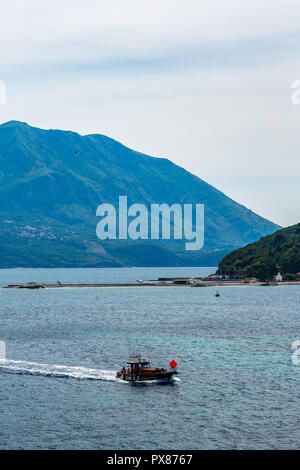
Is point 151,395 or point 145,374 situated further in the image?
point 145,374

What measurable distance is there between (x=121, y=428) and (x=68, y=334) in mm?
87229

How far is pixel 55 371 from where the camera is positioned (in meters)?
112

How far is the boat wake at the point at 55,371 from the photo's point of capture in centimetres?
10831

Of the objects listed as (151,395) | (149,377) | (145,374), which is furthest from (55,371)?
(151,395)

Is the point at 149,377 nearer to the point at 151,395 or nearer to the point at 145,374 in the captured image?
the point at 145,374

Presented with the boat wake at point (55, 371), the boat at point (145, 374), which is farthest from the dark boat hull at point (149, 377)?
the boat wake at point (55, 371)

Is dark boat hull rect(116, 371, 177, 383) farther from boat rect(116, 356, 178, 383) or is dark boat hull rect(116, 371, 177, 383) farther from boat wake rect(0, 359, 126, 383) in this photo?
boat wake rect(0, 359, 126, 383)

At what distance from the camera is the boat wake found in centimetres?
10831

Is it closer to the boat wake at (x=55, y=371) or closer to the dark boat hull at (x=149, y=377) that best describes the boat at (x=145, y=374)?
the dark boat hull at (x=149, y=377)

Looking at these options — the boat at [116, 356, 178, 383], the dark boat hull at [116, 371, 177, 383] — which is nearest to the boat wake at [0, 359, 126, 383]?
the dark boat hull at [116, 371, 177, 383]

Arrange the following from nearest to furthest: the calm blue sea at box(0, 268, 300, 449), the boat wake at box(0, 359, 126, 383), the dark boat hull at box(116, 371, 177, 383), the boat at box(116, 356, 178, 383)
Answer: the calm blue sea at box(0, 268, 300, 449), the dark boat hull at box(116, 371, 177, 383), the boat at box(116, 356, 178, 383), the boat wake at box(0, 359, 126, 383)

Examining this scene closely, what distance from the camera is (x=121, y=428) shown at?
7950 centimetres

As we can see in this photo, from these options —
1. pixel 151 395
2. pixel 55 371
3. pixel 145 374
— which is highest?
pixel 145 374

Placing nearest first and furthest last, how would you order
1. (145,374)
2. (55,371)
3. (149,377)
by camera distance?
1. (149,377)
2. (145,374)
3. (55,371)
